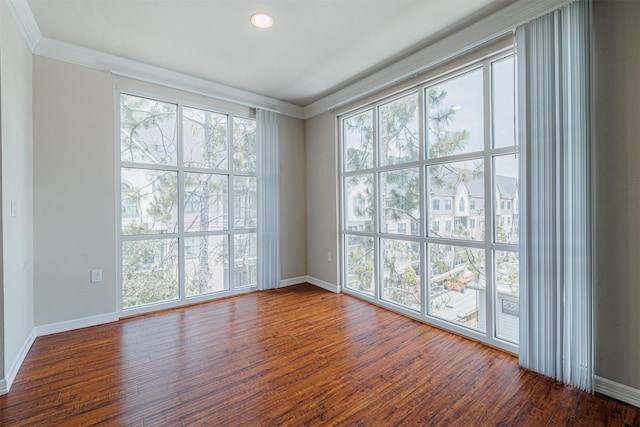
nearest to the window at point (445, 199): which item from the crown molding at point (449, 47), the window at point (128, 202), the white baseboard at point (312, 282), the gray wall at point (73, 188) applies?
the crown molding at point (449, 47)

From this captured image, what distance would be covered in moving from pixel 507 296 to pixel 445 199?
3.33 feet

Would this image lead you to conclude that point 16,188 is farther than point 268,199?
No

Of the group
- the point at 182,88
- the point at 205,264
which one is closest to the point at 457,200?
the point at 205,264

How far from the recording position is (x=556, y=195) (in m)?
2.04

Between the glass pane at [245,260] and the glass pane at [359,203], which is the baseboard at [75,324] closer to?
the glass pane at [245,260]

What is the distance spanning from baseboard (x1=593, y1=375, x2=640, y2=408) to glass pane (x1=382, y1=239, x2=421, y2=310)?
58.1 inches

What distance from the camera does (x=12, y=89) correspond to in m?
2.23

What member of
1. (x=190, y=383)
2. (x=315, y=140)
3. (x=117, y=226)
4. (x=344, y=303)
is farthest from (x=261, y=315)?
(x=315, y=140)

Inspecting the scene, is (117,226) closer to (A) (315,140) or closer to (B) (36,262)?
(B) (36,262)

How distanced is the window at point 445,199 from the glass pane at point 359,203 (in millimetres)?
26

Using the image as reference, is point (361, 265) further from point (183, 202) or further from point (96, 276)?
point (96, 276)

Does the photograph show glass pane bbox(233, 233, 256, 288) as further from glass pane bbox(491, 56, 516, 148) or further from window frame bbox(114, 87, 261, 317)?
glass pane bbox(491, 56, 516, 148)

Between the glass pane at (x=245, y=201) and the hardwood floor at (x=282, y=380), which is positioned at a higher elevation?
the glass pane at (x=245, y=201)

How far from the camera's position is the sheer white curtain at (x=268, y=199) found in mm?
4270
